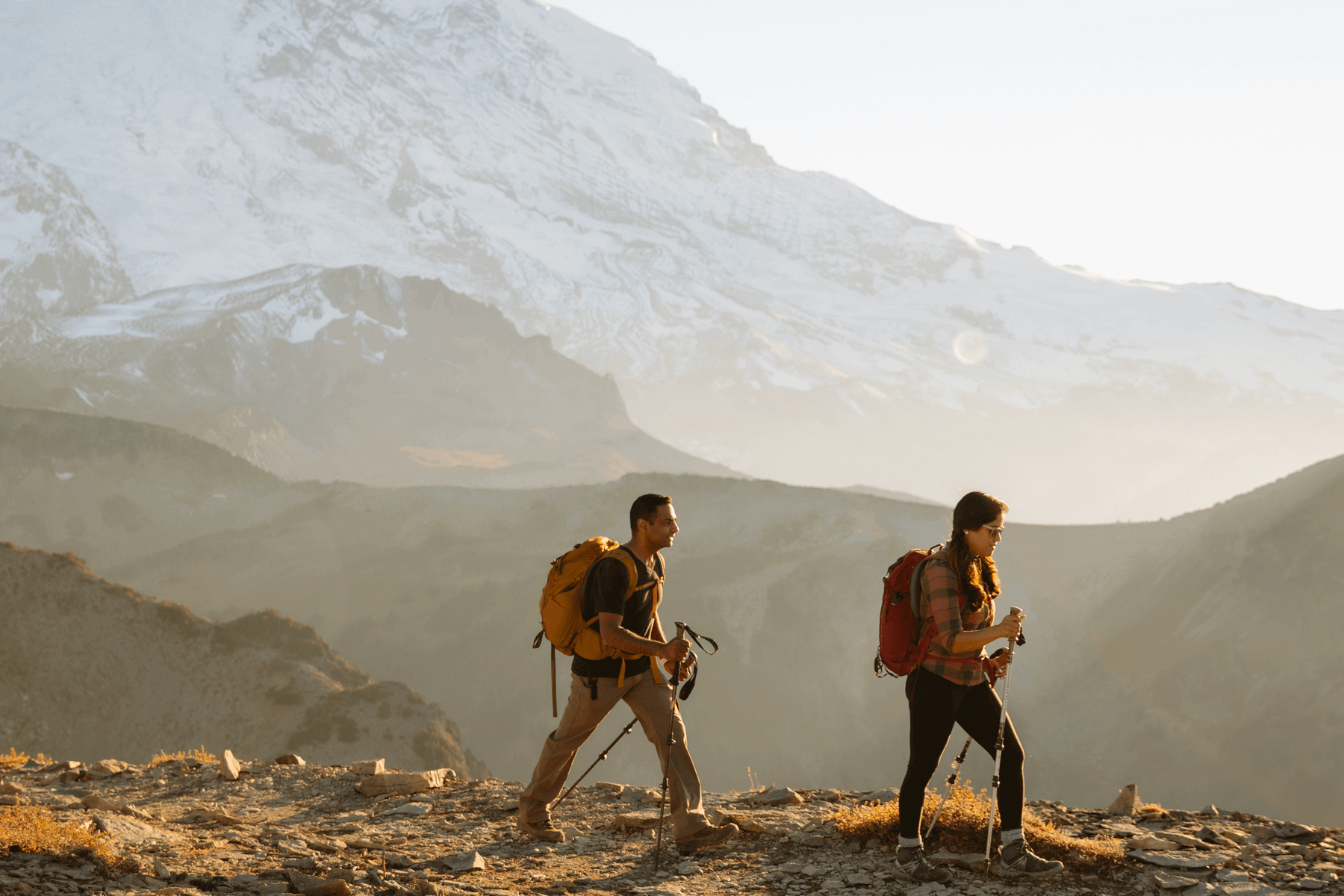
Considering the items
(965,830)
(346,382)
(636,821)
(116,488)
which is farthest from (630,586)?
(346,382)

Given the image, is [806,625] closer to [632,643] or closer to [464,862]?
[464,862]

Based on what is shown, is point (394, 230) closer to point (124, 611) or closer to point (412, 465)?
point (412, 465)

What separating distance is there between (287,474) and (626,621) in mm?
63765

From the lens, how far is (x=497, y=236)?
143m

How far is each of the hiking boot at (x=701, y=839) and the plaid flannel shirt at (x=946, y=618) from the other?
1.47 meters

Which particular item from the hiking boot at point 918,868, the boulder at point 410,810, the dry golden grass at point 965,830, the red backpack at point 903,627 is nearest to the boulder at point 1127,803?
the dry golden grass at point 965,830

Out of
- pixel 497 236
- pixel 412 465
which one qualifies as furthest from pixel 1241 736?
pixel 497 236

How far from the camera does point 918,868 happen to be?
13.6ft

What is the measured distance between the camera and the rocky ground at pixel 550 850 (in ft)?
13.2

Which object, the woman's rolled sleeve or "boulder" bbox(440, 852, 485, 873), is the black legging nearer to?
the woman's rolled sleeve

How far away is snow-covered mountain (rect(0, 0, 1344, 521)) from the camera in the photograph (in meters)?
127

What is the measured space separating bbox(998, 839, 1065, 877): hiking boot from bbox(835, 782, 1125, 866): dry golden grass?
221 millimetres

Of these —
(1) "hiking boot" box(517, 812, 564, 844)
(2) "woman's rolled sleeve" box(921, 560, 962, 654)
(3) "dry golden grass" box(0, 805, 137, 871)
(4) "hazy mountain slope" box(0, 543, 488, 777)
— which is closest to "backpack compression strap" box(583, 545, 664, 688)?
(1) "hiking boot" box(517, 812, 564, 844)

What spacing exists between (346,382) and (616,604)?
3203 inches
